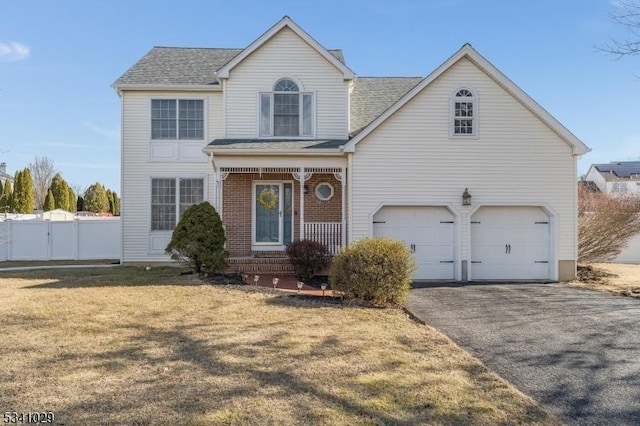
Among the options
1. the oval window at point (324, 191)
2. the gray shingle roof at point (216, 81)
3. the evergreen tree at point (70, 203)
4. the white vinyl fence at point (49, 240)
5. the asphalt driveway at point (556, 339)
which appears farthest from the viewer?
the evergreen tree at point (70, 203)

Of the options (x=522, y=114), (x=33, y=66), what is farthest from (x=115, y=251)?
(x=522, y=114)

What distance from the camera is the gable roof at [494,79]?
1327 centimetres

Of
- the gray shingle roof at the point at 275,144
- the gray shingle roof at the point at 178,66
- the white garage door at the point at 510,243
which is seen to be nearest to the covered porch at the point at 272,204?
the gray shingle roof at the point at 275,144

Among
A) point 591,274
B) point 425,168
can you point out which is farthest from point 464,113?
point 591,274

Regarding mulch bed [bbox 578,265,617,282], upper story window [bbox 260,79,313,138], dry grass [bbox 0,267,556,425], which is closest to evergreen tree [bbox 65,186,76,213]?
upper story window [bbox 260,79,313,138]

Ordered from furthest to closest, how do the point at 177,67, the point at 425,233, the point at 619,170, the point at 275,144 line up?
the point at 619,170 → the point at 177,67 → the point at 275,144 → the point at 425,233

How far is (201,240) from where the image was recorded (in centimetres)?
1246

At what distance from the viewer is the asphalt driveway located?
4.93 m

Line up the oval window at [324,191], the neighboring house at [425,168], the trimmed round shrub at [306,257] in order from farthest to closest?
the oval window at [324,191], the neighboring house at [425,168], the trimmed round shrub at [306,257]

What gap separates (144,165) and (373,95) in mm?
9069

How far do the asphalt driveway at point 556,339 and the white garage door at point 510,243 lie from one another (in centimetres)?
159

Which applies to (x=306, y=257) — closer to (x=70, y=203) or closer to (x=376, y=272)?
(x=376, y=272)

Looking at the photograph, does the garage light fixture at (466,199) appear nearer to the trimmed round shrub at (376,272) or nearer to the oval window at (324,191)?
the oval window at (324,191)

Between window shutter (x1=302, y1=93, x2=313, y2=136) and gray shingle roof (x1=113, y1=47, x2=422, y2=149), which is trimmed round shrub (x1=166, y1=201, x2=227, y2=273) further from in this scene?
window shutter (x1=302, y1=93, x2=313, y2=136)
